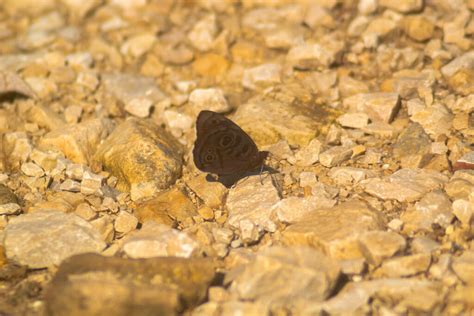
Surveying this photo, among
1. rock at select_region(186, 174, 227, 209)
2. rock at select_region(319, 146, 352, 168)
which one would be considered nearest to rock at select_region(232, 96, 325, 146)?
rock at select_region(319, 146, 352, 168)

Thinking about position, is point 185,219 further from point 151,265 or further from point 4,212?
point 4,212

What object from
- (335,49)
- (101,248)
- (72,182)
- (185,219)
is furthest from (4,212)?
(335,49)

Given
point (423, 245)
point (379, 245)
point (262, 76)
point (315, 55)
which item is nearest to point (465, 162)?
point (423, 245)

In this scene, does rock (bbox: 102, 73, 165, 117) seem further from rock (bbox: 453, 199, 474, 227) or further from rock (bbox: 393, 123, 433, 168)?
rock (bbox: 453, 199, 474, 227)

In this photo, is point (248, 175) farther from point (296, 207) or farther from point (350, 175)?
point (350, 175)

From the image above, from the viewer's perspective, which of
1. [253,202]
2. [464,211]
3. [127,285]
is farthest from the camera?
[253,202]

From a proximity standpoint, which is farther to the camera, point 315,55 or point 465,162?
point 315,55
